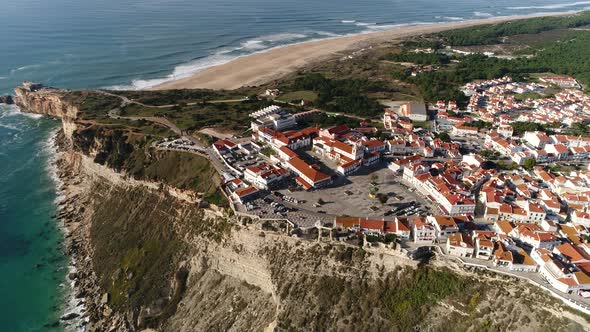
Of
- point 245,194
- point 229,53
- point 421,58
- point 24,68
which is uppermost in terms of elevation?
point 24,68

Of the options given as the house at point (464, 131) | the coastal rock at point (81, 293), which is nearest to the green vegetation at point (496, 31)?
the house at point (464, 131)

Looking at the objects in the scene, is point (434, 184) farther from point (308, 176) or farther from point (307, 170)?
point (307, 170)

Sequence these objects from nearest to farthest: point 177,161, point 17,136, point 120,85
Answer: point 177,161, point 17,136, point 120,85

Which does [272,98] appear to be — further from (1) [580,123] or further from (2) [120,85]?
(1) [580,123]

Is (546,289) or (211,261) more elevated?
(546,289)

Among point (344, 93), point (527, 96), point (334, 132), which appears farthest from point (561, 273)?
point (527, 96)

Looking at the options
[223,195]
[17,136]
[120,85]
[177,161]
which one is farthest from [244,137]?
[120,85]
